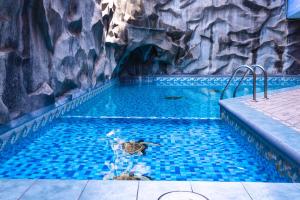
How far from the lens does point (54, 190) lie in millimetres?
2346

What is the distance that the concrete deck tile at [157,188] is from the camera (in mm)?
2271

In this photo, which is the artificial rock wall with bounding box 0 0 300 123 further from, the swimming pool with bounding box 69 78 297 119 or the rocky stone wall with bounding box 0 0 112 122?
the swimming pool with bounding box 69 78 297 119

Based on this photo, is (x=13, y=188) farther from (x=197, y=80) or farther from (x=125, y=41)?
(x=197, y=80)

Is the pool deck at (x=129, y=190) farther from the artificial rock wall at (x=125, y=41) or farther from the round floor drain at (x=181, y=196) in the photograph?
the artificial rock wall at (x=125, y=41)

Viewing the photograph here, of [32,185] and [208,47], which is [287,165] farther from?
[208,47]

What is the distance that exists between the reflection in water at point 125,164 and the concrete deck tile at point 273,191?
1287 mm

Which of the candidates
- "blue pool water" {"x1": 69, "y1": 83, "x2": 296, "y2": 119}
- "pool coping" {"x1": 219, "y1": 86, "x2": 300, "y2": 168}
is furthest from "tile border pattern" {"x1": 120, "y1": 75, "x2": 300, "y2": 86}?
"pool coping" {"x1": 219, "y1": 86, "x2": 300, "y2": 168}

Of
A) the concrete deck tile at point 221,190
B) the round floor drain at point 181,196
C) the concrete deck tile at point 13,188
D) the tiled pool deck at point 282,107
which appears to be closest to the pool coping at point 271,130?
the tiled pool deck at point 282,107

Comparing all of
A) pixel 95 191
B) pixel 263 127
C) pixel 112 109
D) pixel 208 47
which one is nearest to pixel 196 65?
pixel 208 47

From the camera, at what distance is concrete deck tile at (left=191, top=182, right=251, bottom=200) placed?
2258 mm

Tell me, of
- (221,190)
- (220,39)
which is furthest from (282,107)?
(220,39)

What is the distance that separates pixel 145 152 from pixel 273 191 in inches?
84.0

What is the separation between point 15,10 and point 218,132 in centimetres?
364

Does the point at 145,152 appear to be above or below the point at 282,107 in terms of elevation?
below
